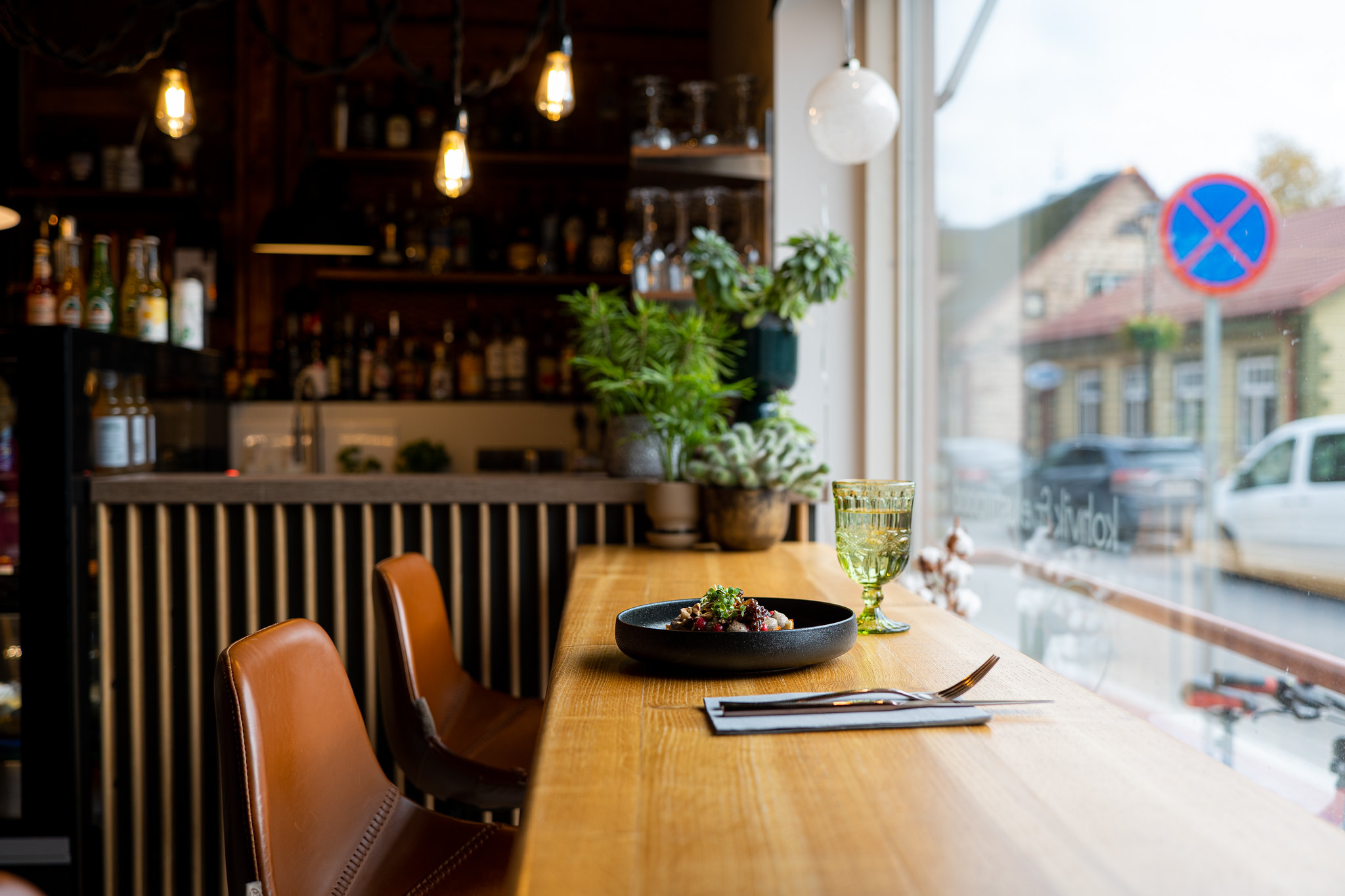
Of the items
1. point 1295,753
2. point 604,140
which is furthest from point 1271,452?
point 604,140

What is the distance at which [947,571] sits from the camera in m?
2.18

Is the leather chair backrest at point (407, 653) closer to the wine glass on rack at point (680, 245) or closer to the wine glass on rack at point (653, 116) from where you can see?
the wine glass on rack at point (680, 245)

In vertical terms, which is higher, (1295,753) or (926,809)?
(926,809)

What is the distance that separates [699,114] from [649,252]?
1.36 ft

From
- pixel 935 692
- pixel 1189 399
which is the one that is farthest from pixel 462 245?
pixel 935 692

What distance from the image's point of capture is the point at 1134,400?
1.89m

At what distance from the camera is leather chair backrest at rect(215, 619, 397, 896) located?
2.99ft

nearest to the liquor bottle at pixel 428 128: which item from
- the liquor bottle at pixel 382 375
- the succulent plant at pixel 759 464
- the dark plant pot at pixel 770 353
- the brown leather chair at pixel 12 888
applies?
the liquor bottle at pixel 382 375

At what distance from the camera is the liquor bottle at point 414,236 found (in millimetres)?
4316

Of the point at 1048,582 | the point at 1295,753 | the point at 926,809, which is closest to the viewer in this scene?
the point at 926,809

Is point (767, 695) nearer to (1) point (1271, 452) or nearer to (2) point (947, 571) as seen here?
(1) point (1271, 452)

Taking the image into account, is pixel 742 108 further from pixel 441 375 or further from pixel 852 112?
pixel 441 375

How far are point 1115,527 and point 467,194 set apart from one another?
3.48 metres

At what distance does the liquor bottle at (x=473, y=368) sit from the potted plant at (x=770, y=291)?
7.33 ft
